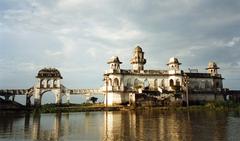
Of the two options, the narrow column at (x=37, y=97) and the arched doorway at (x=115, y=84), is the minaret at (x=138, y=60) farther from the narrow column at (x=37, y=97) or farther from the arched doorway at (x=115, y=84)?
the narrow column at (x=37, y=97)

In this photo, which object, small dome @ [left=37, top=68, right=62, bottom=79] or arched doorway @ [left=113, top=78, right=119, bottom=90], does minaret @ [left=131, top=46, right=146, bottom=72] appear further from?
small dome @ [left=37, top=68, right=62, bottom=79]

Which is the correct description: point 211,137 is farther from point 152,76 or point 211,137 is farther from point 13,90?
point 13,90

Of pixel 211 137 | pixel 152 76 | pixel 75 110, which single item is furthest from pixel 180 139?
pixel 152 76

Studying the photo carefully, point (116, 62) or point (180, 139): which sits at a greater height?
point (116, 62)

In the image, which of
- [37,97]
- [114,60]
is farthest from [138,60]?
[37,97]

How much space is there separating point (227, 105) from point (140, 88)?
780 inches

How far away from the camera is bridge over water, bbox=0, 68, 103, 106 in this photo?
3157 inches

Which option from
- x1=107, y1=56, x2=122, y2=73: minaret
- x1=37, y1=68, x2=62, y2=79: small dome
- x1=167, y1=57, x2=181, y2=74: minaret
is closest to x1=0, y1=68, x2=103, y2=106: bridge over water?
x1=37, y1=68, x2=62, y2=79: small dome

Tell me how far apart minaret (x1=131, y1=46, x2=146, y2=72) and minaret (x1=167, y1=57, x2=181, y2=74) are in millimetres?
6766

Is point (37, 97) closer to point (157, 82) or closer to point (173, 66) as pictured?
point (157, 82)

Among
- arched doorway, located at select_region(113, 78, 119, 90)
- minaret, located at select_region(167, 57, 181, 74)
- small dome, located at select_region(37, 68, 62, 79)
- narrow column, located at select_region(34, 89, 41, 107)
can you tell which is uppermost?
minaret, located at select_region(167, 57, 181, 74)

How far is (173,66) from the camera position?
3260 inches

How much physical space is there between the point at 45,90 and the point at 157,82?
93.2ft

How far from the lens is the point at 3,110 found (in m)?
66.9
